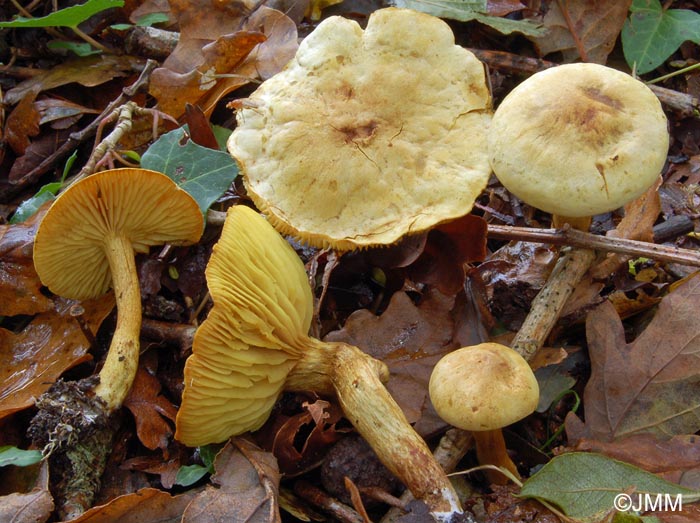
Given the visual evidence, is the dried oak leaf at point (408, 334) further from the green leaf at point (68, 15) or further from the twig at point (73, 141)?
the green leaf at point (68, 15)

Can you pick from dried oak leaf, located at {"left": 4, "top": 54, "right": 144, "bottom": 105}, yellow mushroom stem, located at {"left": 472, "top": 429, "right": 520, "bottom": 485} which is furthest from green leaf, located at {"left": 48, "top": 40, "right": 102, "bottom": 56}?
yellow mushroom stem, located at {"left": 472, "top": 429, "right": 520, "bottom": 485}

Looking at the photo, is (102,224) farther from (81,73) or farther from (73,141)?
(81,73)

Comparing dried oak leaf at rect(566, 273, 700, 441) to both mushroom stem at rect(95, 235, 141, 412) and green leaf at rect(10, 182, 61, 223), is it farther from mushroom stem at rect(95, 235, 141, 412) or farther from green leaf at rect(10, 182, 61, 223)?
green leaf at rect(10, 182, 61, 223)

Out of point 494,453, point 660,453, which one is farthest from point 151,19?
point 660,453

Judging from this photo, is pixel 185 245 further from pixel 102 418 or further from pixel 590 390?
pixel 590 390

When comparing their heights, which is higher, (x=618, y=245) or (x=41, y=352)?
(x=618, y=245)

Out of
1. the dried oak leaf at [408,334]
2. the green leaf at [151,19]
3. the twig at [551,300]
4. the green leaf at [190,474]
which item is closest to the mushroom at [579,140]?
the twig at [551,300]

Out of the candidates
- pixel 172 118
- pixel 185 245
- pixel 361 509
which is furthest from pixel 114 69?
pixel 361 509
